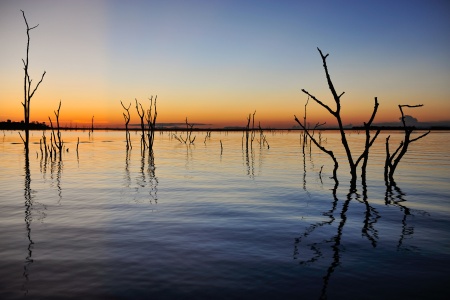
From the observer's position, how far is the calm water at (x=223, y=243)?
477cm

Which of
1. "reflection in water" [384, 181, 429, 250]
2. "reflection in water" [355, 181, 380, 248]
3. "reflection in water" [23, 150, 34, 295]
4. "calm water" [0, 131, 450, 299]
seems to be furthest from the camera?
"reflection in water" [384, 181, 429, 250]

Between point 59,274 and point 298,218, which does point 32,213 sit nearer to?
point 59,274

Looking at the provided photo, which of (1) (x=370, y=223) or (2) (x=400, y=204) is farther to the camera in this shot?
(2) (x=400, y=204)

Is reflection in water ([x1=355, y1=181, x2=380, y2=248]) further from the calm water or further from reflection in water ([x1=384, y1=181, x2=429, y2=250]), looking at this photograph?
reflection in water ([x1=384, y1=181, x2=429, y2=250])

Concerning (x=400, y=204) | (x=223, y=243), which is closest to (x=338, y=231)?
(x=223, y=243)

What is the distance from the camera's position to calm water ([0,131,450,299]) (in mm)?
4770

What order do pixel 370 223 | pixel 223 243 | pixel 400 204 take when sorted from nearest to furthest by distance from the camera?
pixel 223 243, pixel 370 223, pixel 400 204

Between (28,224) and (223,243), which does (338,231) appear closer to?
(223,243)

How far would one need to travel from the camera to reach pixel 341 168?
21.3 metres

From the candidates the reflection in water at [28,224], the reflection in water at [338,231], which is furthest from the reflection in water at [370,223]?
the reflection in water at [28,224]

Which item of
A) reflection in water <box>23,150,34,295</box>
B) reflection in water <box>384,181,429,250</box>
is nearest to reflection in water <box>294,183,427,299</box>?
reflection in water <box>384,181,429,250</box>

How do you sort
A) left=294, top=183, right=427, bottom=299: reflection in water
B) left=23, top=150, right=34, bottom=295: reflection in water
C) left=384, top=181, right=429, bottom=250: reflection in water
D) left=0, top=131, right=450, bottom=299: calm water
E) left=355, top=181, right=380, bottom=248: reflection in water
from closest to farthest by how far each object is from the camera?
left=0, top=131, right=450, bottom=299: calm water
left=23, top=150, right=34, bottom=295: reflection in water
left=294, top=183, right=427, bottom=299: reflection in water
left=355, top=181, right=380, bottom=248: reflection in water
left=384, top=181, right=429, bottom=250: reflection in water

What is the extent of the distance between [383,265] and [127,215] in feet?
19.9

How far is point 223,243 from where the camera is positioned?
6738 millimetres
